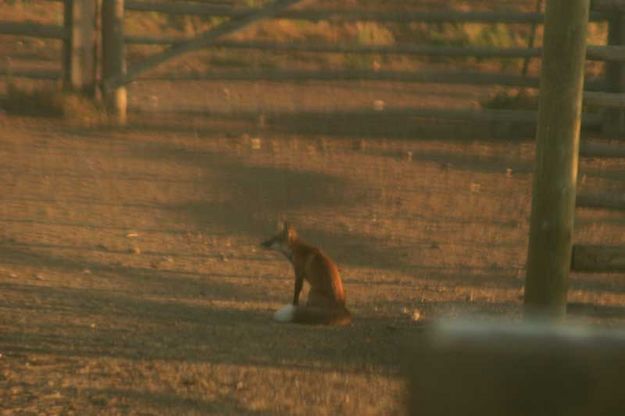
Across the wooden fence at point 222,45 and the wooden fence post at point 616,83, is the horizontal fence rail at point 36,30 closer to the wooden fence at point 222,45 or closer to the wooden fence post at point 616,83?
the wooden fence at point 222,45

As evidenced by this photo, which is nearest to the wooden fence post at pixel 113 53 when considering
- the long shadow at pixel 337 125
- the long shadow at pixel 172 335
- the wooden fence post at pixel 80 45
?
the wooden fence post at pixel 80 45

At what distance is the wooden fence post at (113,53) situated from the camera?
12461 mm

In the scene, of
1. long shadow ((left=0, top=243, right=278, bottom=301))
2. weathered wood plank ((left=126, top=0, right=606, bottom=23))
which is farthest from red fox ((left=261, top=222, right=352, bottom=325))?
weathered wood plank ((left=126, top=0, right=606, bottom=23))

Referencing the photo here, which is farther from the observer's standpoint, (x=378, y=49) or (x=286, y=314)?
(x=378, y=49)

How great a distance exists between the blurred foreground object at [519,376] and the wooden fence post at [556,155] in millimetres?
3509

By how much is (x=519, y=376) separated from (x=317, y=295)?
4.86 m

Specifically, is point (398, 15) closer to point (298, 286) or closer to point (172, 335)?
point (298, 286)

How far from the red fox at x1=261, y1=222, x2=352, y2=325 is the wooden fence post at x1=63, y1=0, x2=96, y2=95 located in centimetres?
569

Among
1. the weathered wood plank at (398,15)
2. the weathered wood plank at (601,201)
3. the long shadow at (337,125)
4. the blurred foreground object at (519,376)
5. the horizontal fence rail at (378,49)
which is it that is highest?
the weathered wood plank at (398,15)

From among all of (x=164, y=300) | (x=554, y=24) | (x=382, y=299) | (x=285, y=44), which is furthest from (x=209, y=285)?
(x=285, y=44)

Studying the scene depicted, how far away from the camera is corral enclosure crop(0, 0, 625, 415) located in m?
5.75

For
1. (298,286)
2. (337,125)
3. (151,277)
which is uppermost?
(337,125)

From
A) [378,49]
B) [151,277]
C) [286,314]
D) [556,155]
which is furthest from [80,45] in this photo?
[556,155]

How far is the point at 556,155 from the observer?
18.5ft
